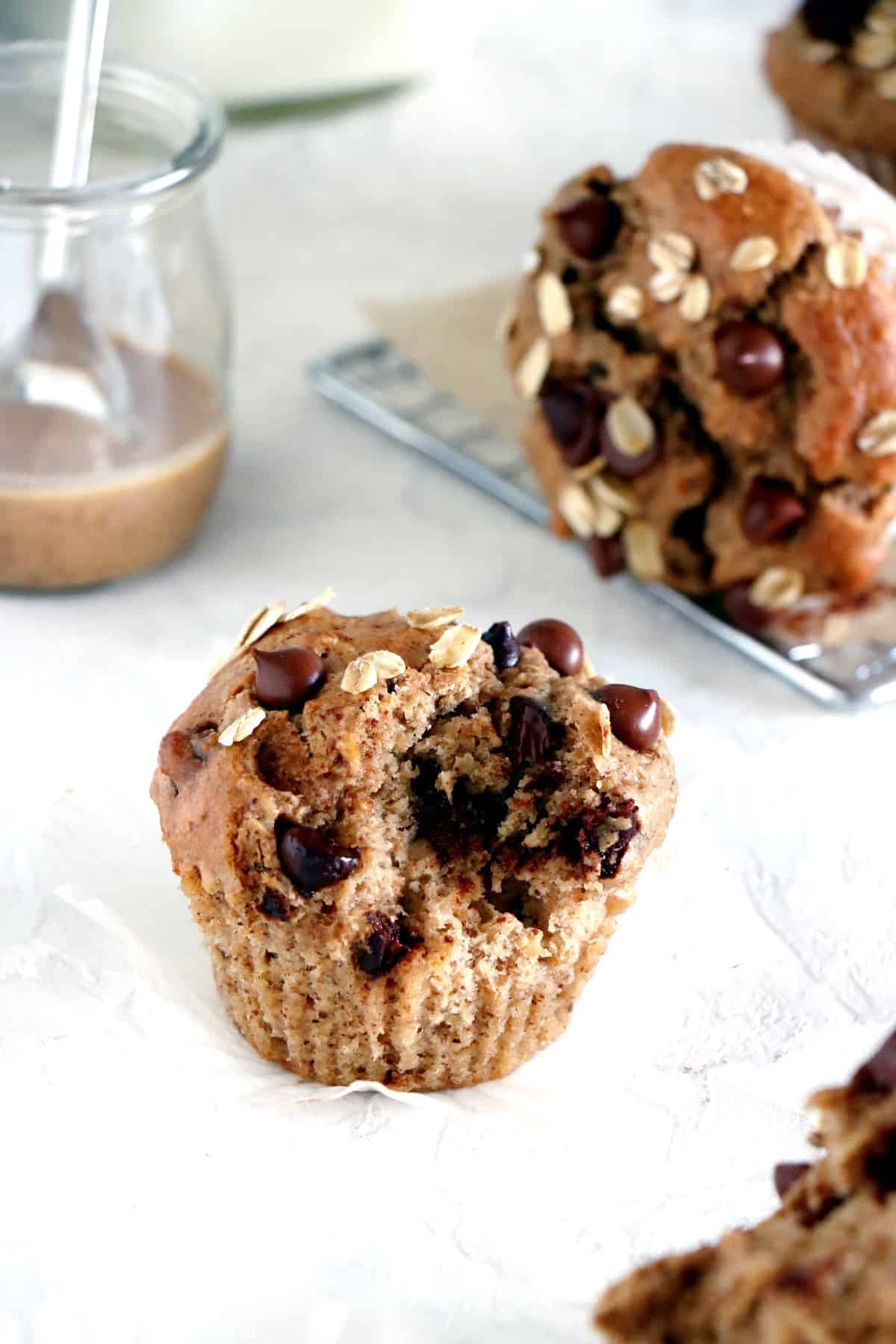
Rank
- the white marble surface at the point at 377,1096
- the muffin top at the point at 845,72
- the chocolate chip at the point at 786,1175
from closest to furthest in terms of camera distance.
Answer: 1. the chocolate chip at the point at 786,1175
2. the white marble surface at the point at 377,1096
3. the muffin top at the point at 845,72

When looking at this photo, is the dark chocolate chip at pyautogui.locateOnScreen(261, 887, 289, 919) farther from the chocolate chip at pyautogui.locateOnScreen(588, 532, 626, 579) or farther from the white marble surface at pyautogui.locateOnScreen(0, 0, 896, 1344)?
the chocolate chip at pyautogui.locateOnScreen(588, 532, 626, 579)

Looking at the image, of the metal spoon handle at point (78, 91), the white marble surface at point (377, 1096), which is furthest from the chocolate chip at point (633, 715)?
the metal spoon handle at point (78, 91)

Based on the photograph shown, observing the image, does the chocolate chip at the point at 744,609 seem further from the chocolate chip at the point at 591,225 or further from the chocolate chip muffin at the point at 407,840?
the chocolate chip muffin at the point at 407,840

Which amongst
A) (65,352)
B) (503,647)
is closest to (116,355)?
(65,352)

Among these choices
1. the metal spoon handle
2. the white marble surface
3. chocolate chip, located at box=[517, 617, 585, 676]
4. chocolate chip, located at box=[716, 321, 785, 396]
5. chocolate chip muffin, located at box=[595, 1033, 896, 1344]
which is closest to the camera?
chocolate chip muffin, located at box=[595, 1033, 896, 1344]

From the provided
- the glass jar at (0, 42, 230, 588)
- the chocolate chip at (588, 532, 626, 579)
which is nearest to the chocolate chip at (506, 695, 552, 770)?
the chocolate chip at (588, 532, 626, 579)

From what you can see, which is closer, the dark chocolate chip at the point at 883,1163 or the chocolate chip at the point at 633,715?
the dark chocolate chip at the point at 883,1163

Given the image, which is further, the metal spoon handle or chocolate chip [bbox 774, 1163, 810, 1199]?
the metal spoon handle

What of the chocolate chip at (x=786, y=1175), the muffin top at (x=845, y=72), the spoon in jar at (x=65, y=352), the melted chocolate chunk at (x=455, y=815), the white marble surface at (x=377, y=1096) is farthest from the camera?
the muffin top at (x=845, y=72)
